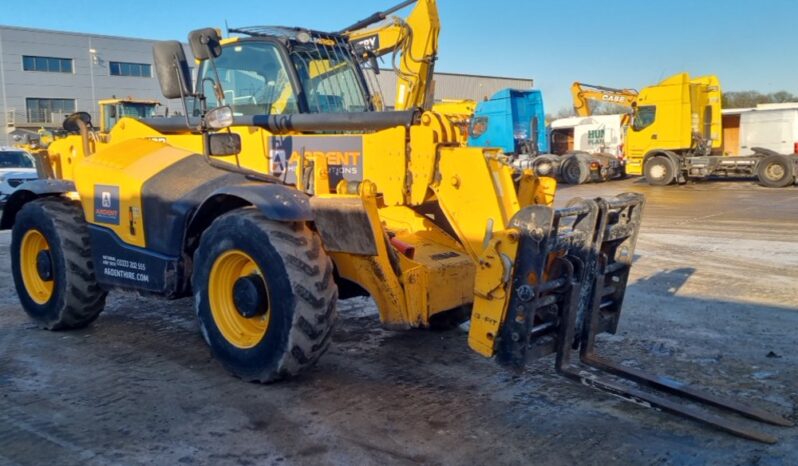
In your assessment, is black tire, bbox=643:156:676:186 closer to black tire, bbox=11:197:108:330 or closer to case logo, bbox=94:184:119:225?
black tire, bbox=11:197:108:330

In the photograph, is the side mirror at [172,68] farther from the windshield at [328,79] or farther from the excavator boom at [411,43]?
the excavator boom at [411,43]

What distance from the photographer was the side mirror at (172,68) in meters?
4.83

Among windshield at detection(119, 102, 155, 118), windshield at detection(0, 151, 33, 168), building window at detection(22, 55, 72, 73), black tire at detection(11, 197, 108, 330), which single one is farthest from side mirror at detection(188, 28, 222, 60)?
building window at detection(22, 55, 72, 73)

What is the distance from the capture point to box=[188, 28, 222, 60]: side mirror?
4.86 metres

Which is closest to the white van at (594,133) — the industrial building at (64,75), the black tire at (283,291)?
the industrial building at (64,75)

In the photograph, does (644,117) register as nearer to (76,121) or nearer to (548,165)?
(548,165)

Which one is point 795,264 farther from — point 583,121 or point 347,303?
point 583,121

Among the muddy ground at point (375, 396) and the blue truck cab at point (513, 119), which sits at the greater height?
the blue truck cab at point (513, 119)

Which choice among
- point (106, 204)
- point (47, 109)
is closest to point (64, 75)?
point (47, 109)

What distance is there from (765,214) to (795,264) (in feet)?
20.6

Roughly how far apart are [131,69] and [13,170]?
31.4m

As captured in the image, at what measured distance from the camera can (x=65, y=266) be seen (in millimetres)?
5922

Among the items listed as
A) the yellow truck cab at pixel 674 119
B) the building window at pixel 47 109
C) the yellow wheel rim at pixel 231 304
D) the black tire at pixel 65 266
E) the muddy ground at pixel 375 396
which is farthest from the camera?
the building window at pixel 47 109

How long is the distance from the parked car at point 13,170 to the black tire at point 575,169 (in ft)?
55.0
